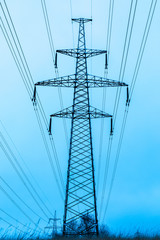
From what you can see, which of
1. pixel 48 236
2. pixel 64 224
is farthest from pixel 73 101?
pixel 48 236

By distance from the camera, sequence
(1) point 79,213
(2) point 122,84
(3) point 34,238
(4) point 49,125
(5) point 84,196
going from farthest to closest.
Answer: (4) point 49,125 → (2) point 122,84 → (5) point 84,196 → (1) point 79,213 → (3) point 34,238

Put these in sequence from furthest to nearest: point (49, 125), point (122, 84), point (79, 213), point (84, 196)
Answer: point (49, 125), point (122, 84), point (84, 196), point (79, 213)

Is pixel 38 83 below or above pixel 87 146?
above

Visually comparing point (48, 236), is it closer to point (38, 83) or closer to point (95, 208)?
point (95, 208)

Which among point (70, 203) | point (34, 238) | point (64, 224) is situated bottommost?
point (34, 238)

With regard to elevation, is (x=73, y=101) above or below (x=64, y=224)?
above

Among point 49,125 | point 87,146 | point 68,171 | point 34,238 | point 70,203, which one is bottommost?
point 34,238

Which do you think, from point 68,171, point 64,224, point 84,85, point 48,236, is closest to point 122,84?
point 84,85

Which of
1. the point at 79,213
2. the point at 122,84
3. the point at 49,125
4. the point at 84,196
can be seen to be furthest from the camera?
the point at 49,125

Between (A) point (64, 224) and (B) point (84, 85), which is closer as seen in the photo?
(A) point (64, 224)
